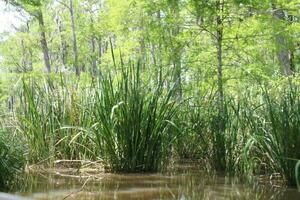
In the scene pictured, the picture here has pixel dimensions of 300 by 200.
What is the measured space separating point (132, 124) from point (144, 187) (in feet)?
2.98

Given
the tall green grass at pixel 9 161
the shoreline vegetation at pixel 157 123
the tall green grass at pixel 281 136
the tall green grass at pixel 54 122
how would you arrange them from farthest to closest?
the tall green grass at pixel 54 122 < the shoreline vegetation at pixel 157 123 < the tall green grass at pixel 281 136 < the tall green grass at pixel 9 161

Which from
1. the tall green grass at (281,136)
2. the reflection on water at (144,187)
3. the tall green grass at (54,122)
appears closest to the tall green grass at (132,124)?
the reflection on water at (144,187)

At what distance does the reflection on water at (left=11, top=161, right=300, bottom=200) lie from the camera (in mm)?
3391

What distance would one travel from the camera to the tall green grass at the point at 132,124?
14.6 ft

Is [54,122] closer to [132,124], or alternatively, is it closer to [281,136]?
[132,124]

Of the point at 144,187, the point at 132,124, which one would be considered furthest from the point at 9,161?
the point at 132,124

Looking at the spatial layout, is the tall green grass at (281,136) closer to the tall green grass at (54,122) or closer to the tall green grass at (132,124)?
the tall green grass at (132,124)

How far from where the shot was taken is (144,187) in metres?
3.70

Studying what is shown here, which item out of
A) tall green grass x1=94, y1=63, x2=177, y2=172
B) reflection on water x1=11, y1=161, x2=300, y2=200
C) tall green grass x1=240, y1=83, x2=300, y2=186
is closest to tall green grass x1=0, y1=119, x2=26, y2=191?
reflection on water x1=11, y1=161, x2=300, y2=200

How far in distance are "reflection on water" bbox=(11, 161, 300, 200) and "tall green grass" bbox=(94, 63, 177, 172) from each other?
0.19 m

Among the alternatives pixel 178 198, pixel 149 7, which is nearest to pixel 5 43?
pixel 149 7

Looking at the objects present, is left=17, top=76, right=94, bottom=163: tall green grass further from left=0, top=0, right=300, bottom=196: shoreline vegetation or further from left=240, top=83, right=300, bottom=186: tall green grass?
left=240, top=83, right=300, bottom=186: tall green grass

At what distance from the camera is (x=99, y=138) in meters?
4.71

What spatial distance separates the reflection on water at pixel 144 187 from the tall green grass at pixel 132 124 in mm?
191
